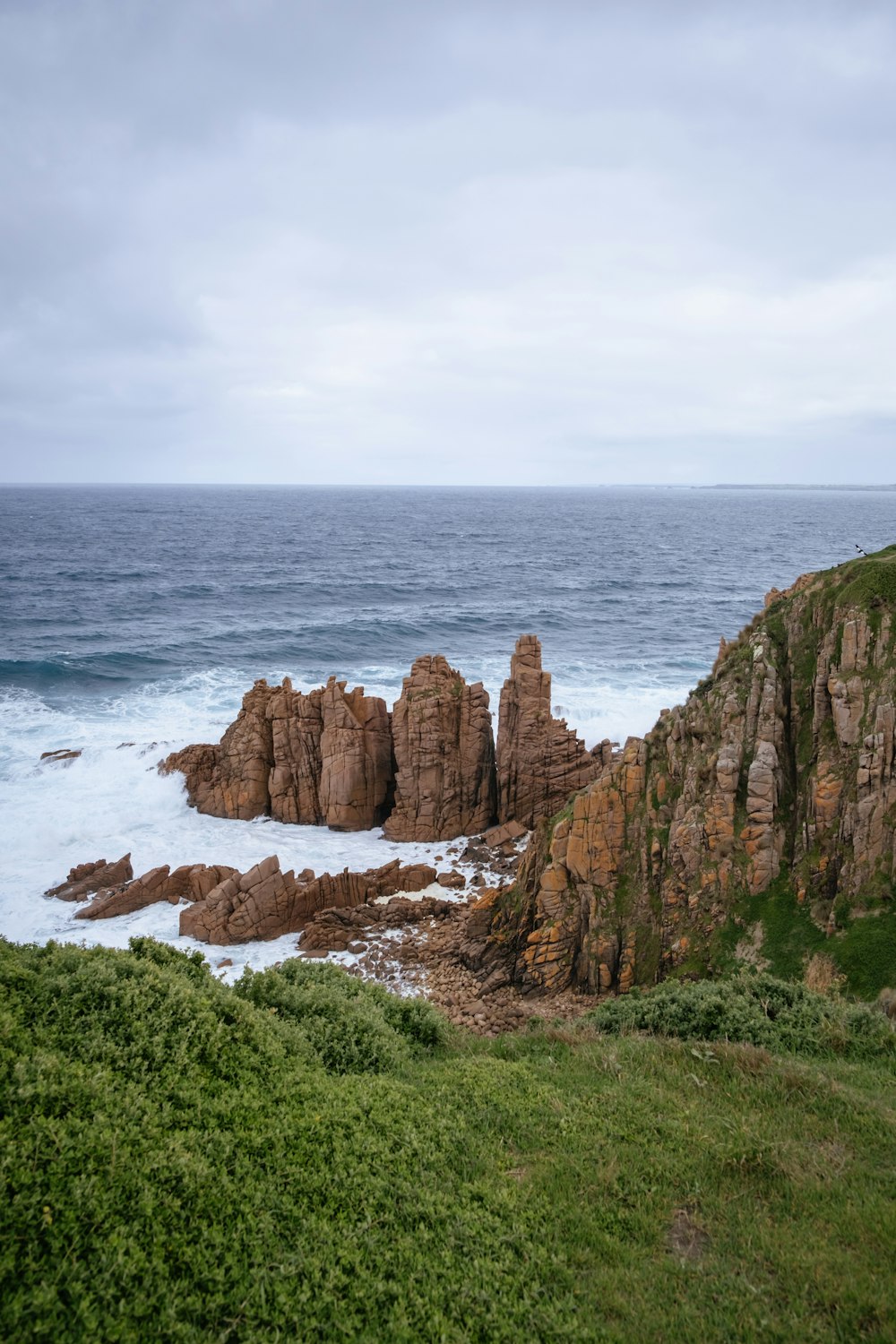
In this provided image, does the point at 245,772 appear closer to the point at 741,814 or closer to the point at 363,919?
the point at 363,919

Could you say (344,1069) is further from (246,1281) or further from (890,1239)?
(890,1239)

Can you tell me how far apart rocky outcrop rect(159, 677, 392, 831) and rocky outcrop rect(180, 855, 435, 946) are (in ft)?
18.7

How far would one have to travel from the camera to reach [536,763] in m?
35.0

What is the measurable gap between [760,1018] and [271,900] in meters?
18.0

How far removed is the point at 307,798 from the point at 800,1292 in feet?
95.5

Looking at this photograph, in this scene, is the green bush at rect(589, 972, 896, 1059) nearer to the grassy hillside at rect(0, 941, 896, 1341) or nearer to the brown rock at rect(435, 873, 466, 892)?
the grassy hillside at rect(0, 941, 896, 1341)

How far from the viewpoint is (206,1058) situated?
1134 cm

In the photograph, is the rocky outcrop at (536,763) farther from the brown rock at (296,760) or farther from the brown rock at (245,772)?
the brown rock at (245,772)

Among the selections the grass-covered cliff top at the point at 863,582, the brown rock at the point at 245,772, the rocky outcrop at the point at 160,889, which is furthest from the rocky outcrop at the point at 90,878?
the grass-covered cliff top at the point at 863,582

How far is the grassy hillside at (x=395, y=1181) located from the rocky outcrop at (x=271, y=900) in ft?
43.8

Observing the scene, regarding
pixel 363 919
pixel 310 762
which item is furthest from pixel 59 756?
pixel 363 919

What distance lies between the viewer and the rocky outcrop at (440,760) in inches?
1368

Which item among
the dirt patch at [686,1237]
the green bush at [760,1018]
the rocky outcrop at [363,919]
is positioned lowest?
the rocky outcrop at [363,919]

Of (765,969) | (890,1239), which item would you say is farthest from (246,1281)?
(765,969)
